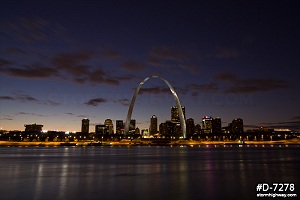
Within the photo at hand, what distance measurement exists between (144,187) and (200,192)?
4.45m

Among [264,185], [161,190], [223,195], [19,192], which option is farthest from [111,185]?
[264,185]

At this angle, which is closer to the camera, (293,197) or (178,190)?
(293,197)

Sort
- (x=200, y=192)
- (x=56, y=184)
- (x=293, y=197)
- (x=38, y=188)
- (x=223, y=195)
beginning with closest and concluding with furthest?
(x=293, y=197), (x=223, y=195), (x=200, y=192), (x=38, y=188), (x=56, y=184)

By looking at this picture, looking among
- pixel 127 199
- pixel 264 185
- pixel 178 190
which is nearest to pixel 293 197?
pixel 264 185

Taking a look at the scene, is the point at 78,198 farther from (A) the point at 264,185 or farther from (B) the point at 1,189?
(A) the point at 264,185

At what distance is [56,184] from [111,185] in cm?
468

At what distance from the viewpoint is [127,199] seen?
18547mm

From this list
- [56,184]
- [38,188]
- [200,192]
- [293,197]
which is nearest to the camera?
[293,197]

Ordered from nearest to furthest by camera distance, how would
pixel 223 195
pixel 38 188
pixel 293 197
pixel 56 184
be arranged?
1. pixel 293 197
2. pixel 223 195
3. pixel 38 188
4. pixel 56 184

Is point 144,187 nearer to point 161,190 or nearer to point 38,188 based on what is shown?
point 161,190

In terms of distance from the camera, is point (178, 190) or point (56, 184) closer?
point (178, 190)

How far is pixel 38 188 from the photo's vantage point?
22.9m

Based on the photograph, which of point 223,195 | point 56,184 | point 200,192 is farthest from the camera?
point 56,184

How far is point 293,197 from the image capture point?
1798 cm
